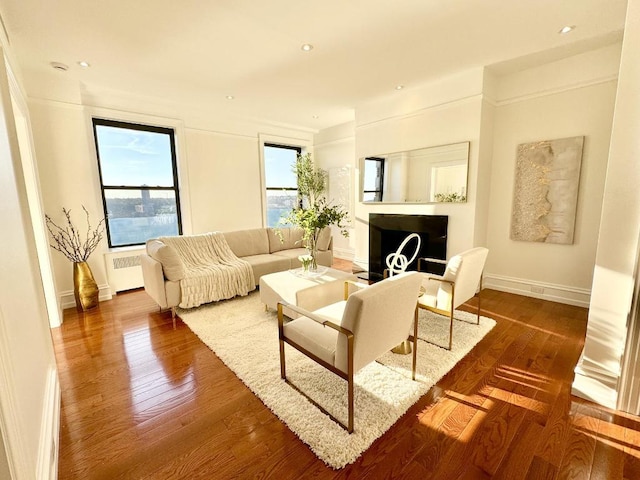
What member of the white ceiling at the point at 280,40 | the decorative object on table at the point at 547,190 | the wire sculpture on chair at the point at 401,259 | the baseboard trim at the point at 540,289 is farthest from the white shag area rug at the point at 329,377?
the white ceiling at the point at 280,40

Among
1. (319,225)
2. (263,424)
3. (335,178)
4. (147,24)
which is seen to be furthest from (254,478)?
(335,178)

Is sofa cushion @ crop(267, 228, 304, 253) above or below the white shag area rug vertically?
above

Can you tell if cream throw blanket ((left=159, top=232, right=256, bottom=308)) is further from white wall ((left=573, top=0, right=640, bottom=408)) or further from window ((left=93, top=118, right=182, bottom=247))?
white wall ((left=573, top=0, right=640, bottom=408))

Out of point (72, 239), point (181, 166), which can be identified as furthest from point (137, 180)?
point (72, 239)

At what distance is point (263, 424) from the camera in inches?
65.4

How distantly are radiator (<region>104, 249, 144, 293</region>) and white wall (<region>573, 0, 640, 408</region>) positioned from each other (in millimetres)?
4881

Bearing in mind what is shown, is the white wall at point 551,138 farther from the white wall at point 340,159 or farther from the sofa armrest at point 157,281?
the sofa armrest at point 157,281

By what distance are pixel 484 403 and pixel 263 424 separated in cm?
136

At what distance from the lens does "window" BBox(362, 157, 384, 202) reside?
444 cm

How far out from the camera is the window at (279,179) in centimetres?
574

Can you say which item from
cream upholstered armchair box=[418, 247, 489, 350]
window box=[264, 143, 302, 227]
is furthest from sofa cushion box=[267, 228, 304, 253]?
cream upholstered armchair box=[418, 247, 489, 350]

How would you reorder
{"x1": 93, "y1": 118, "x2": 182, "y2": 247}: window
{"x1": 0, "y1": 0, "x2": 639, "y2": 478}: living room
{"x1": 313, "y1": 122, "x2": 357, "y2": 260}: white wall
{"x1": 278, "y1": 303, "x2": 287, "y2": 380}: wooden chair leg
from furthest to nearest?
{"x1": 313, "y1": 122, "x2": 357, "y2": 260}: white wall, {"x1": 93, "y1": 118, "x2": 182, "y2": 247}: window, {"x1": 0, "y1": 0, "x2": 639, "y2": 478}: living room, {"x1": 278, "y1": 303, "x2": 287, "y2": 380}: wooden chair leg

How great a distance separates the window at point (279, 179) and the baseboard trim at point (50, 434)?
415 centimetres

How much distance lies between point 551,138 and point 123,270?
18.6 ft
